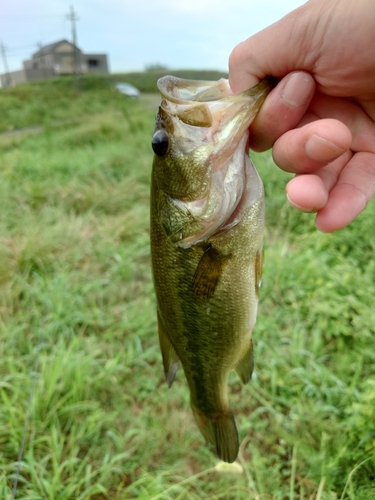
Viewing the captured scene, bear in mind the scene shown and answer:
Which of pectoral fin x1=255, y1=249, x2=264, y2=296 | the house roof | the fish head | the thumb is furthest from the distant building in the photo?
pectoral fin x1=255, y1=249, x2=264, y2=296

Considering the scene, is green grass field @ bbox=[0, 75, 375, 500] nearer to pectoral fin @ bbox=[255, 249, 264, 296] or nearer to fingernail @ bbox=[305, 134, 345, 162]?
pectoral fin @ bbox=[255, 249, 264, 296]

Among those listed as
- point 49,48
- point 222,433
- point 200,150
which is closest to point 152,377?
point 222,433

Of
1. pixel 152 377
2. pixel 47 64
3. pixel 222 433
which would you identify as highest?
pixel 222 433

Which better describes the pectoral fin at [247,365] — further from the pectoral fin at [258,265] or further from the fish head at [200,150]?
the fish head at [200,150]

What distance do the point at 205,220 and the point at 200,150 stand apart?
0.71 ft

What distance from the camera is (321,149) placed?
3.66ft

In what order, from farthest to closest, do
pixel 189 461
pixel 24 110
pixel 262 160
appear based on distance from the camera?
pixel 24 110, pixel 262 160, pixel 189 461

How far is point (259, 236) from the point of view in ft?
4.18

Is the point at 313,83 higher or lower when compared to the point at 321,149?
higher

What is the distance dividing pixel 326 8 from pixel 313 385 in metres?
2.12

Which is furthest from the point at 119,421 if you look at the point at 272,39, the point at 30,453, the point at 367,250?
the point at 367,250

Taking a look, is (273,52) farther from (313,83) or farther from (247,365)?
(247,365)

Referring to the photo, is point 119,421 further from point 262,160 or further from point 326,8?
point 262,160

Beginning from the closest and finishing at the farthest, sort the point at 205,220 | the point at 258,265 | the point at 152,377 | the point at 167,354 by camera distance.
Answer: the point at 205,220 → the point at 258,265 → the point at 167,354 → the point at 152,377
